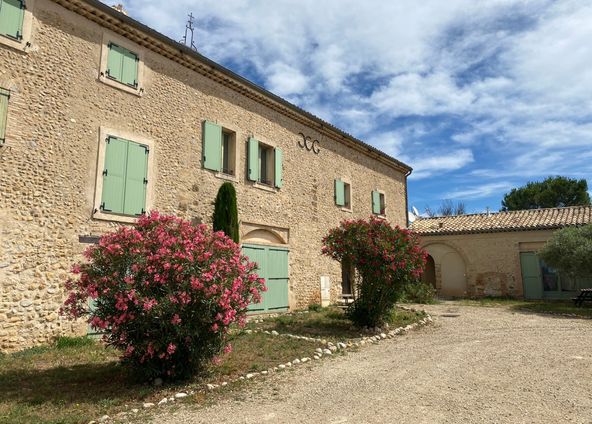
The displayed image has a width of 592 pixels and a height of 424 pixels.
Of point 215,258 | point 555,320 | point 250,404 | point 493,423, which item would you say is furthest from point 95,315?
point 555,320

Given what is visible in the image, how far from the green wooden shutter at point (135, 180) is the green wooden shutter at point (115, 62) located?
141 centimetres

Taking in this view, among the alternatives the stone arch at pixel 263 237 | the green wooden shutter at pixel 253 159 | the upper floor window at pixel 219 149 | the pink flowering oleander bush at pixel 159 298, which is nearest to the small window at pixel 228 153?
the upper floor window at pixel 219 149

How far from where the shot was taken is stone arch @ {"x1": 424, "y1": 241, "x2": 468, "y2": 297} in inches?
765

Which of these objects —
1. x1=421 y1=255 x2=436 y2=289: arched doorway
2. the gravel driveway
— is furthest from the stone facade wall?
the gravel driveway

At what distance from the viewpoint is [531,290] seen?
17.8 meters

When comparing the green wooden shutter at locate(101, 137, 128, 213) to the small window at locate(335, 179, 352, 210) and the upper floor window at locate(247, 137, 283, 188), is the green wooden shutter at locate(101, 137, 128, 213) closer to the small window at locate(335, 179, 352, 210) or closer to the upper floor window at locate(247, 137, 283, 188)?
the upper floor window at locate(247, 137, 283, 188)

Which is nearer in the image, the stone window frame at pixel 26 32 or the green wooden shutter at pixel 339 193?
the stone window frame at pixel 26 32

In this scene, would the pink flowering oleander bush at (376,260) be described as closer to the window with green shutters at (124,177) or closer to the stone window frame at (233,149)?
the stone window frame at (233,149)

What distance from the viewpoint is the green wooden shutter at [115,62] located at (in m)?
8.45

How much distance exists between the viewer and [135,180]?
28.0ft

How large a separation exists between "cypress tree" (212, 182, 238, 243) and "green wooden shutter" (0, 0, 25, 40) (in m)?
4.95

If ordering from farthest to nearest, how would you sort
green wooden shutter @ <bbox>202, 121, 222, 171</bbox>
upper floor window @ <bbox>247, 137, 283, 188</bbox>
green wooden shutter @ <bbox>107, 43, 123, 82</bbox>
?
upper floor window @ <bbox>247, 137, 283, 188</bbox> < green wooden shutter @ <bbox>202, 121, 222, 171</bbox> < green wooden shutter @ <bbox>107, 43, 123, 82</bbox>

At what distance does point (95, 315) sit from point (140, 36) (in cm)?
644

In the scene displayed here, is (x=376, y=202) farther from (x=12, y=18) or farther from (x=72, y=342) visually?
(x=12, y=18)
